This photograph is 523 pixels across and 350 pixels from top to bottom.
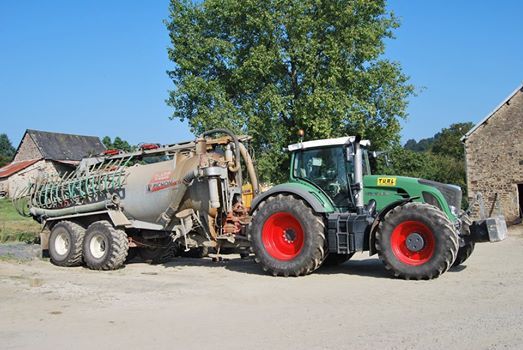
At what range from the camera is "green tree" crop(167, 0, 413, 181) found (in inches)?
925

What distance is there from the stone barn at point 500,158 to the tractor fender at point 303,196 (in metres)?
16.8

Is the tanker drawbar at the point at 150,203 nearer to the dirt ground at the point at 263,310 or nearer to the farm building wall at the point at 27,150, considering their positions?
the dirt ground at the point at 263,310

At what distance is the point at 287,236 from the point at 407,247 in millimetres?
2323

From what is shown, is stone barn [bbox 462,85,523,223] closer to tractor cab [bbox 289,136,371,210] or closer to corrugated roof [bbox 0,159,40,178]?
tractor cab [bbox 289,136,371,210]

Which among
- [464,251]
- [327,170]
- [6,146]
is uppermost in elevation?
[6,146]

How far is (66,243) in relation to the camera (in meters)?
13.1

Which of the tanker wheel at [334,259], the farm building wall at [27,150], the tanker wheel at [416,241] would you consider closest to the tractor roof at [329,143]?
the tanker wheel at [416,241]

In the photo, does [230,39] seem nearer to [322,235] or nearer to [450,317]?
[322,235]

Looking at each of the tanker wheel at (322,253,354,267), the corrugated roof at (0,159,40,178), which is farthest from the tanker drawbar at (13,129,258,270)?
the corrugated roof at (0,159,40,178)

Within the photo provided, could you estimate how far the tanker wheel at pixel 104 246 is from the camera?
12.1 m

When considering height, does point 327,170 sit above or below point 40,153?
below

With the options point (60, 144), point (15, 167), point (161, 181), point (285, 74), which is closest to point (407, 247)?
point (161, 181)

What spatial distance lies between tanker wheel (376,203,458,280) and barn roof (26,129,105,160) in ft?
157

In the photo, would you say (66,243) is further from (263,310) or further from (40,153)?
(40,153)
